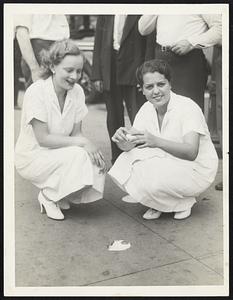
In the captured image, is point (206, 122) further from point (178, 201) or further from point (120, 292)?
point (120, 292)

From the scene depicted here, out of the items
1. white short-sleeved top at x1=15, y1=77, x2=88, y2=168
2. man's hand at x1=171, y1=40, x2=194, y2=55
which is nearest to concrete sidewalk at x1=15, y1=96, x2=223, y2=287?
white short-sleeved top at x1=15, y1=77, x2=88, y2=168

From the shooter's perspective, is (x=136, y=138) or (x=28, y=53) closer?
(x=136, y=138)

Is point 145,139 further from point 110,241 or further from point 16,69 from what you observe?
point 16,69

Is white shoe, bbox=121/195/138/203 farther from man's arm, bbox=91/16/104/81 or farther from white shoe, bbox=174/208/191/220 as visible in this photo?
man's arm, bbox=91/16/104/81

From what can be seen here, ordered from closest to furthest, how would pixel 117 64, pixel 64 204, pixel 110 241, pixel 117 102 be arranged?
pixel 110 241 < pixel 64 204 < pixel 117 64 < pixel 117 102

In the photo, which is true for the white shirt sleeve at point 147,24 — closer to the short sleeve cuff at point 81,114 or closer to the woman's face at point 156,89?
the woman's face at point 156,89

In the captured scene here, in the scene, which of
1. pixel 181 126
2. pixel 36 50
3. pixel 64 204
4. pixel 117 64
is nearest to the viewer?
pixel 181 126

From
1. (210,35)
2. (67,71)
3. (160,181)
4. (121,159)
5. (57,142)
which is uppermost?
(210,35)

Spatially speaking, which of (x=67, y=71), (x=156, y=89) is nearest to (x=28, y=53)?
(x=67, y=71)

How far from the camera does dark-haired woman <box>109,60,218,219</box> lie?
3.35 meters

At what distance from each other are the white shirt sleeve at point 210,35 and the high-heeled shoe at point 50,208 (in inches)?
50.5

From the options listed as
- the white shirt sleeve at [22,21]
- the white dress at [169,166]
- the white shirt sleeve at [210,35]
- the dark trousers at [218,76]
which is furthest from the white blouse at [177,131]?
the white shirt sleeve at [22,21]

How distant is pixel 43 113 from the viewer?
3.38 metres

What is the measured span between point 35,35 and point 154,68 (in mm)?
751
